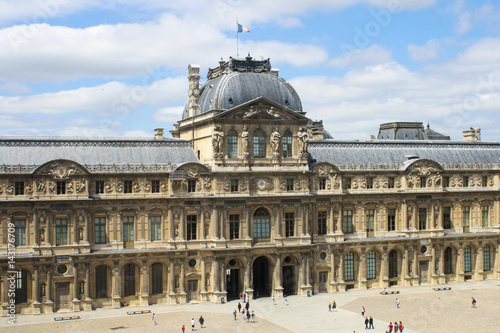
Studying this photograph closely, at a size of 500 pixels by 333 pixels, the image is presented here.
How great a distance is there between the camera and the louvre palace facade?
2694 inches

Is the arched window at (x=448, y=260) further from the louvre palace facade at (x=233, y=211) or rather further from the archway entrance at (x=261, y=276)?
the archway entrance at (x=261, y=276)

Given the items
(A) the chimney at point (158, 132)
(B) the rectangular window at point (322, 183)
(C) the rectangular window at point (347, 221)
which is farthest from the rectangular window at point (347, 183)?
(A) the chimney at point (158, 132)

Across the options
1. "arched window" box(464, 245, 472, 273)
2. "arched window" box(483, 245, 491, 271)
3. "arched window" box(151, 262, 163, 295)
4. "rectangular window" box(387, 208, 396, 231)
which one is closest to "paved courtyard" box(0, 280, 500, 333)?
"arched window" box(151, 262, 163, 295)

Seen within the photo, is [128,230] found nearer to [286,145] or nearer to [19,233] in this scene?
[19,233]

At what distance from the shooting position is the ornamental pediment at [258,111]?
73.8 meters

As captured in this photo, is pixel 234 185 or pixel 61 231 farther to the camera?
pixel 234 185

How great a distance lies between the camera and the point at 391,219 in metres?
82.6

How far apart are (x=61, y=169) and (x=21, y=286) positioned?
40.5 feet

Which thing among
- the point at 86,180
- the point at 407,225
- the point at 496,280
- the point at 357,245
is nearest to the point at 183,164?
the point at 86,180

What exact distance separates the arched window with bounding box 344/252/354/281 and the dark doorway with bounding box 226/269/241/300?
13.5 m

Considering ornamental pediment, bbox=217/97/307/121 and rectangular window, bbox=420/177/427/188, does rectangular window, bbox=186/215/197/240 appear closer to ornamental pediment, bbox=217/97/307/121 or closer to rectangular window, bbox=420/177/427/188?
ornamental pediment, bbox=217/97/307/121

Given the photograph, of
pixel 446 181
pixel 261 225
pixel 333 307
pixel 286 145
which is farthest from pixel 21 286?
pixel 446 181

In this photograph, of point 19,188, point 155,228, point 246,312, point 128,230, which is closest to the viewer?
point 246,312

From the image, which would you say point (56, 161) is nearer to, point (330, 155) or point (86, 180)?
point (86, 180)
